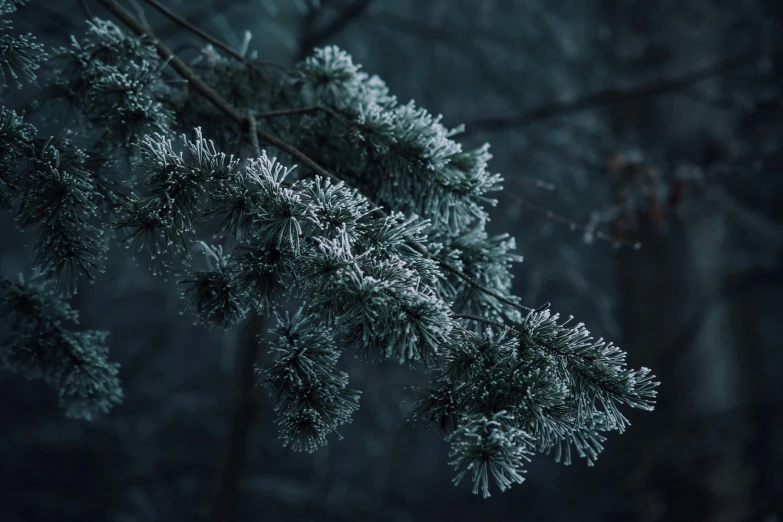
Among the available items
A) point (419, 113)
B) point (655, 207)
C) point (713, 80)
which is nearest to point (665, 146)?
point (713, 80)

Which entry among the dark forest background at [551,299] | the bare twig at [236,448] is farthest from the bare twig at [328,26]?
the bare twig at [236,448]

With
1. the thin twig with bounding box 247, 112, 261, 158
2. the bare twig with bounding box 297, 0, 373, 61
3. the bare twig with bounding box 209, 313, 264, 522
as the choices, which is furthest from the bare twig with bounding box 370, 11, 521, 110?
the thin twig with bounding box 247, 112, 261, 158

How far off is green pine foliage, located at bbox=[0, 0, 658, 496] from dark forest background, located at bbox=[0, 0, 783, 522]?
1.82 meters

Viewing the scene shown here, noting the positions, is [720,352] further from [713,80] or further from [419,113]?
[419,113]

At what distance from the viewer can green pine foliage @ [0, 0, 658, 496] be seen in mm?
834

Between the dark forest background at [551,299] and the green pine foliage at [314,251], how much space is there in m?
1.82

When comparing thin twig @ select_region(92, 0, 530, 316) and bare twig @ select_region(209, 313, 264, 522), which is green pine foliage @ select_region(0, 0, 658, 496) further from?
bare twig @ select_region(209, 313, 264, 522)

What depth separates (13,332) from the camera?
4.47ft

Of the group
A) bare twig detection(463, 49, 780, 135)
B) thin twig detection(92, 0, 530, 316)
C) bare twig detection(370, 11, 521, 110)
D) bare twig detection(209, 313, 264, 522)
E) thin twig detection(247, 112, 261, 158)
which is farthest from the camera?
bare twig detection(370, 11, 521, 110)

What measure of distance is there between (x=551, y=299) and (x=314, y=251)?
11.1ft

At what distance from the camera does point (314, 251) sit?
0.87 metres

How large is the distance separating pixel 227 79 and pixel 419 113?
1.77ft

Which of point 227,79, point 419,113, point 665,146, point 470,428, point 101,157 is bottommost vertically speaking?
point 470,428

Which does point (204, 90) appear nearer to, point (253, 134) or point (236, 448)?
point (253, 134)
